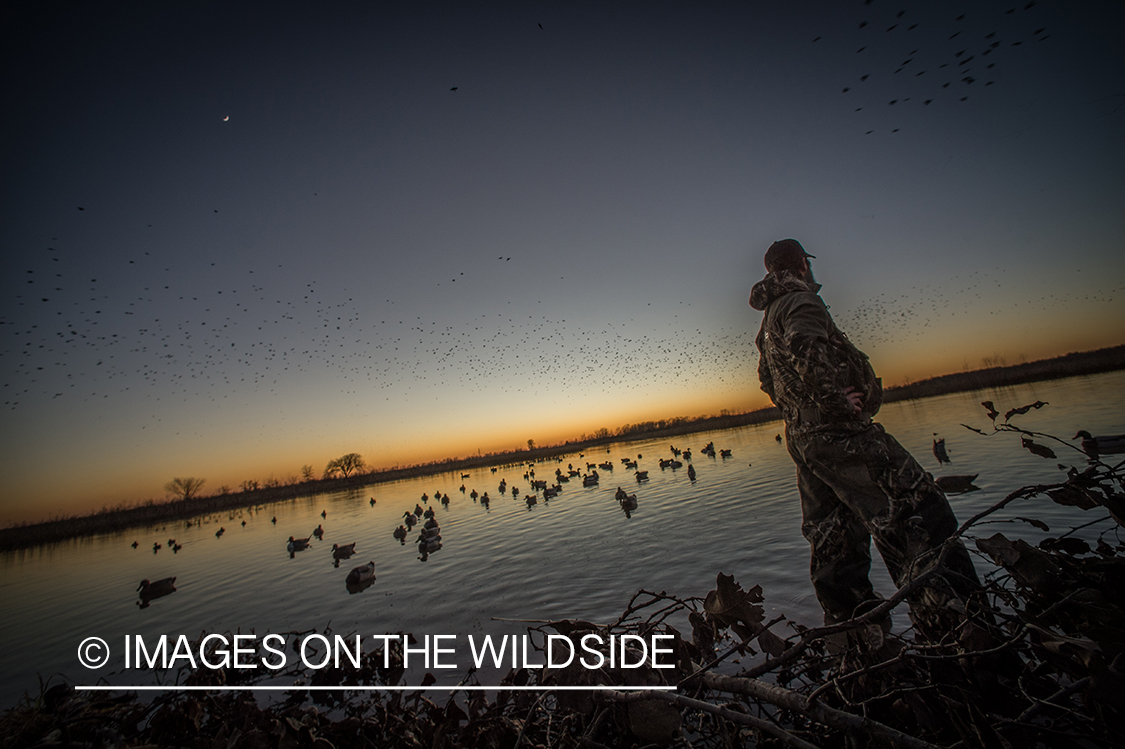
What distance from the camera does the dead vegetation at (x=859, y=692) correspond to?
137 cm

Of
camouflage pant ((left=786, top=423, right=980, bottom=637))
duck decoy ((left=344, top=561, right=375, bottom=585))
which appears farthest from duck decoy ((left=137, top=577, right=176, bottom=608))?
camouflage pant ((left=786, top=423, right=980, bottom=637))

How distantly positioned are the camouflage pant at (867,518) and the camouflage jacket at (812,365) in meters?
0.17

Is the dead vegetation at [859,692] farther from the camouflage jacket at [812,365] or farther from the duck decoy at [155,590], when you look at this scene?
the duck decoy at [155,590]

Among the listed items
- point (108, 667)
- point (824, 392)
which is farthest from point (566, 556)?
point (108, 667)

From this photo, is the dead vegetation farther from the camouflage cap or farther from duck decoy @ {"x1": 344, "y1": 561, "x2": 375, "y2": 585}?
duck decoy @ {"x1": 344, "y1": 561, "x2": 375, "y2": 585}

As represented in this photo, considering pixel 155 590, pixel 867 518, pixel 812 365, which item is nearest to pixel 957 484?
pixel 867 518

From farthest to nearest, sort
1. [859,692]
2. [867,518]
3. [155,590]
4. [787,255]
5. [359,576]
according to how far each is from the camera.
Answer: [155,590]
[359,576]
[787,255]
[867,518]
[859,692]

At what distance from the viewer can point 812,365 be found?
3270 mm

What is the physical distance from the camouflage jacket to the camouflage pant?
167 millimetres

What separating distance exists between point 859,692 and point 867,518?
4.43 ft

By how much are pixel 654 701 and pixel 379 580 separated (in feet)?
26.9

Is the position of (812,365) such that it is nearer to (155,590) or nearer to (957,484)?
(957,484)

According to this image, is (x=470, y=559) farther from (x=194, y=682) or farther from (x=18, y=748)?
(x=18, y=748)

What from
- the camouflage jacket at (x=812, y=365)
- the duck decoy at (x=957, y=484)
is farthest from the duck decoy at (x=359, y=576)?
the duck decoy at (x=957, y=484)
